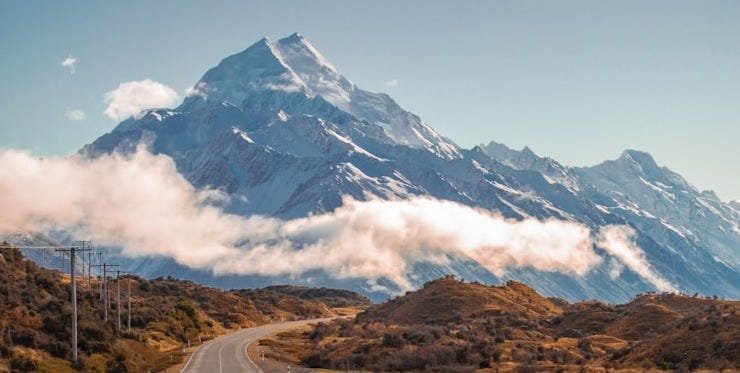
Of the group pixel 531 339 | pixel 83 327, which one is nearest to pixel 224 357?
pixel 83 327

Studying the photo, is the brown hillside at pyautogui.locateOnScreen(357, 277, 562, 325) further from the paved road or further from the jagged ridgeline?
the jagged ridgeline

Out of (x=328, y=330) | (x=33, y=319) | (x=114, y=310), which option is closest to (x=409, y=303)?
(x=328, y=330)

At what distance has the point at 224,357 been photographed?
271ft

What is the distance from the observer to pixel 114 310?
102438 millimetres

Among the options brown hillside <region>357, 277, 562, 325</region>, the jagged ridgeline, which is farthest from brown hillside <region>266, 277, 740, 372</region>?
the jagged ridgeline

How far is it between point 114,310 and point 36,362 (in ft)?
149

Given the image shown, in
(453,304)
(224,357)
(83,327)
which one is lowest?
(224,357)

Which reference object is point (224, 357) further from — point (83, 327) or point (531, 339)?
point (531, 339)

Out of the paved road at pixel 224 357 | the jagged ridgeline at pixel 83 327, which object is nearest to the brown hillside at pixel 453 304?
the paved road at pixel 224 357

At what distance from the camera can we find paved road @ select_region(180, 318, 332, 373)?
70.2 meters

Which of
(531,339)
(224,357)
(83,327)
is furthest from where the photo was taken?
(531,339)

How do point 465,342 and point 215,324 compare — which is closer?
point 465,342

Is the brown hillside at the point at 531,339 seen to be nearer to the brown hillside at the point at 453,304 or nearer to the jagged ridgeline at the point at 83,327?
the brown hillside at the point at 453,304

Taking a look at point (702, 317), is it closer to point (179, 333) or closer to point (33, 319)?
point (33, 319)
